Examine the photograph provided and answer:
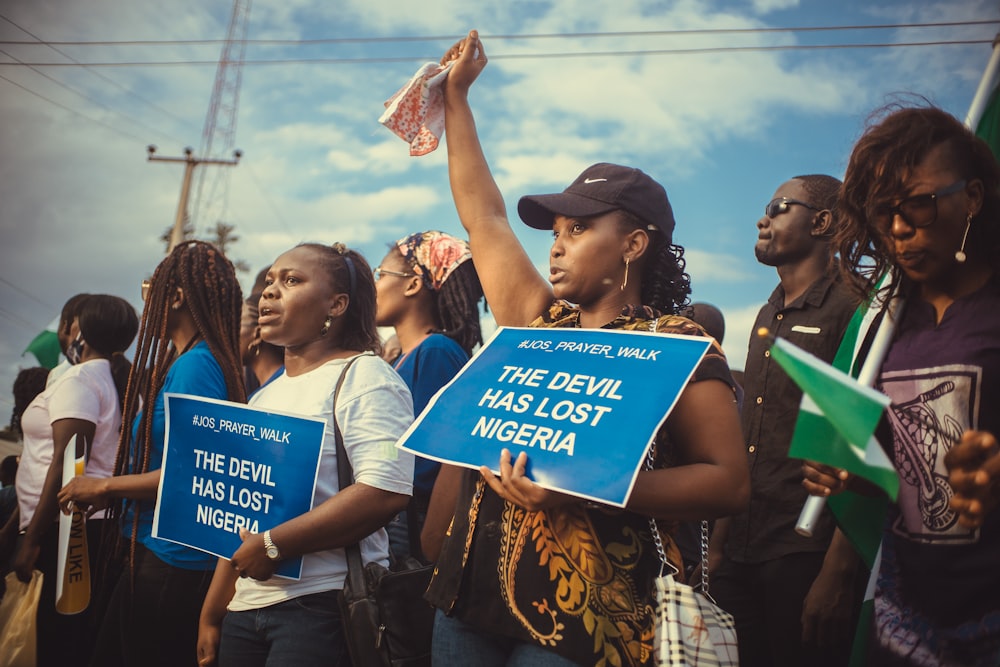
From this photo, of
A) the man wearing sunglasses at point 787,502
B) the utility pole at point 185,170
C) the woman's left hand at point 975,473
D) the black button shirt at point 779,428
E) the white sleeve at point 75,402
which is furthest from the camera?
the utility pole at point 185,170

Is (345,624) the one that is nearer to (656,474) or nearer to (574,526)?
(574,526)

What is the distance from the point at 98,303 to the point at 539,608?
3.71 metres

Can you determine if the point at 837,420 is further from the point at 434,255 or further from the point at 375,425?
the point at 434,255

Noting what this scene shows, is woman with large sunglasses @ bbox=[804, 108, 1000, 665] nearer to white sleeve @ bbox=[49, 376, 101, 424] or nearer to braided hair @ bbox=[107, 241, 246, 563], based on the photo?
braided hair @ bbox=[107, 241, 246, 563]

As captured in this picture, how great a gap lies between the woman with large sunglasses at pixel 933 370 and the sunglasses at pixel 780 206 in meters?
1.48

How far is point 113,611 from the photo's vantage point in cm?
353

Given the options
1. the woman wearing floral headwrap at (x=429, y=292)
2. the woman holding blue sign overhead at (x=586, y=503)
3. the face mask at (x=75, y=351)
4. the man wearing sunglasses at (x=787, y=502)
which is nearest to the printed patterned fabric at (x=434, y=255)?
the woman wearing floral headwrap at (x=429, y=292)

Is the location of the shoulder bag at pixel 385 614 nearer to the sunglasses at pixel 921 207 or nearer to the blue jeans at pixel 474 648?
the blue jeans at pixel 474 648

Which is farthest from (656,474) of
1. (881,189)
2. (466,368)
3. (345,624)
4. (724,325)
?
(724,325)

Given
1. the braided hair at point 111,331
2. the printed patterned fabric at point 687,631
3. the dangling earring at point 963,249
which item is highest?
the dangling earring at point 963,249

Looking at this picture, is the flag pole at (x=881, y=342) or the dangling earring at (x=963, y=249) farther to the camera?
the flag pole at (x=881, y=342)

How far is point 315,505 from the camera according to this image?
111 inches

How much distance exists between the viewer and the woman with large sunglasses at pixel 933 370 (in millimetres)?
2002

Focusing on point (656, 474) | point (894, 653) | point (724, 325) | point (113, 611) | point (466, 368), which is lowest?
point (113, 611)
